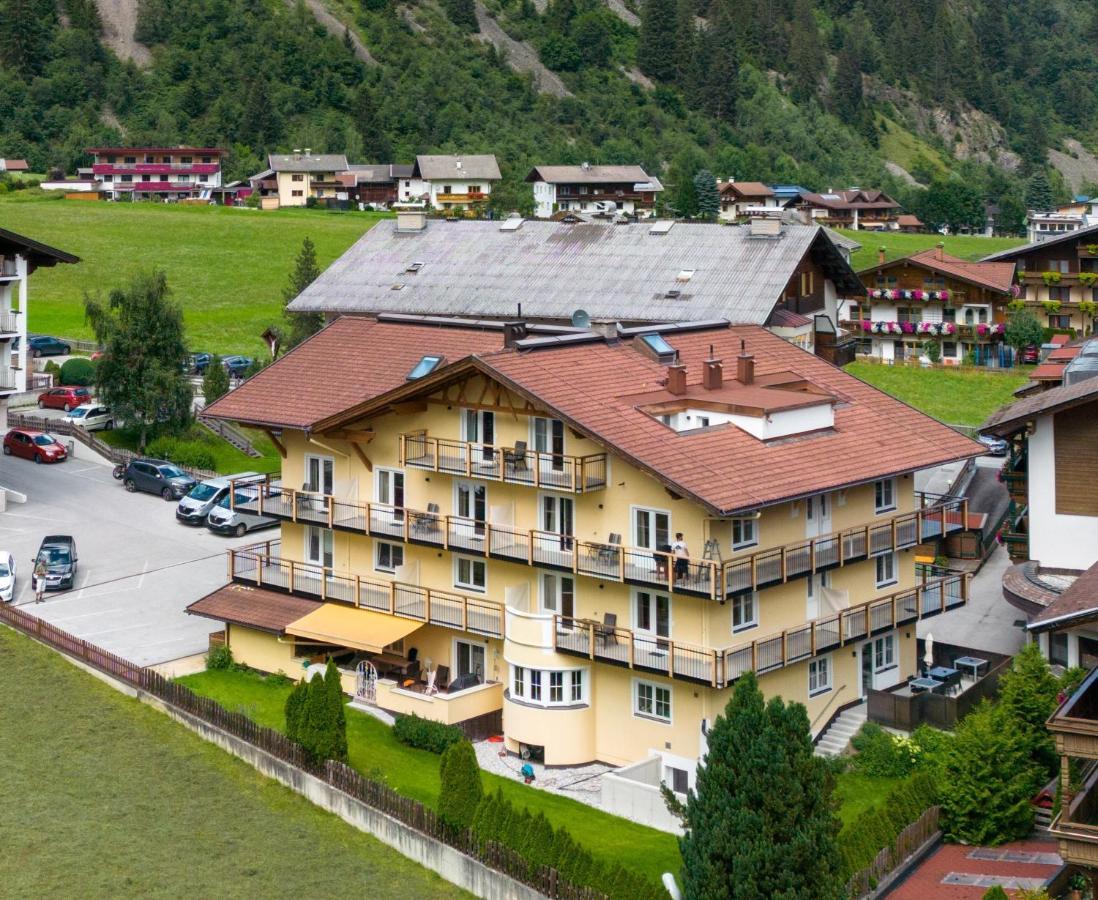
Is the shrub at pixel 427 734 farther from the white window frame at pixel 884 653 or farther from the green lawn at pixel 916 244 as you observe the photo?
the green lawn at pixel 916 244

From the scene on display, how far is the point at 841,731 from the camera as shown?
146 ft

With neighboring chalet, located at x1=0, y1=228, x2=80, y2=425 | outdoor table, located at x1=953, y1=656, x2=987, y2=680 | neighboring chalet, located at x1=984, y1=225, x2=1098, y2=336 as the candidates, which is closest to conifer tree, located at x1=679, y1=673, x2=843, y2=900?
outdoor table, located at x1=953, y1=656, x2=987, y2=680

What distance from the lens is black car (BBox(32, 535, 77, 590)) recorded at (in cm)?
5497

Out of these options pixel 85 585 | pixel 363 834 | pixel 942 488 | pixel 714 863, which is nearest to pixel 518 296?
pixel 942 488

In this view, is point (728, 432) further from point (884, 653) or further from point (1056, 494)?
point (1056, 494)

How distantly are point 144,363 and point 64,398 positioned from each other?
7.95 metres

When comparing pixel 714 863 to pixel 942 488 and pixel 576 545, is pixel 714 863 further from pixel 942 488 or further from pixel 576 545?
pixel 942 488

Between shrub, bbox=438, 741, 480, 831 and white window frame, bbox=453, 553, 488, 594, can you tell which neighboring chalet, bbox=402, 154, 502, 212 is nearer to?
white window frame, bbox=453, 553, 488, 594

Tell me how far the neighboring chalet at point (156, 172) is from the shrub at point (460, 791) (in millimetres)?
141106

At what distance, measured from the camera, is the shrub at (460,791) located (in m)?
36.0

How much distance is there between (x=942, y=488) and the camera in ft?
233

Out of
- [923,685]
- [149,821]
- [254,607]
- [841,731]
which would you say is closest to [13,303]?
[254,607]

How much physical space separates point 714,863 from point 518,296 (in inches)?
1768

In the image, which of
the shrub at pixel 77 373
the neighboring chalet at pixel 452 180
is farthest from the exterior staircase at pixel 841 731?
the neighboring chalet at pixel 452 180
